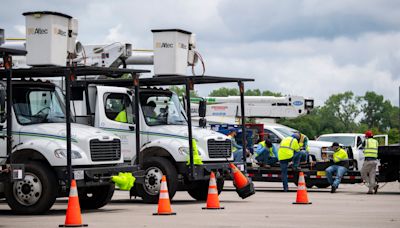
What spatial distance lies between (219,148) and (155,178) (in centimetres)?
203

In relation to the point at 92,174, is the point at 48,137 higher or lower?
higher

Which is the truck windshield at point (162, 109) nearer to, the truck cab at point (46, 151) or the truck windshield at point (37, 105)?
the truck cab at point (46, 151)

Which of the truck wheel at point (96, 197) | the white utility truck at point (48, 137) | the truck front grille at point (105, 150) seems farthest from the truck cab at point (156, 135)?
the white utility truck at point (48, 137)

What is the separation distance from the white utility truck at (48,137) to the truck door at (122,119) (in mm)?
2153

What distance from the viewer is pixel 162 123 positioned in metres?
23.8

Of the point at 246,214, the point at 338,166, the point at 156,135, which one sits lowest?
the point at 246,214

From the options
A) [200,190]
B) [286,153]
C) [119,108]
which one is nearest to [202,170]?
[200,190]

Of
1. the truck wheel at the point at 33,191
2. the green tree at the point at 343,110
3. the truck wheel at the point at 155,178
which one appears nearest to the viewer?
the truck wheel at the point at 33,191

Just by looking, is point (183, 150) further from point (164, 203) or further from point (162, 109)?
point (164, 203)

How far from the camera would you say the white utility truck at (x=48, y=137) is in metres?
18.9

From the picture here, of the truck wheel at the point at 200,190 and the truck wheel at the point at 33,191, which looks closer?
the truck wheel at the point at 33,191

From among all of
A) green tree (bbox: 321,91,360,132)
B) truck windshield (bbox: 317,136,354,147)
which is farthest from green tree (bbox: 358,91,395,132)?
truck windshield (bbox: 317,136,354,147)

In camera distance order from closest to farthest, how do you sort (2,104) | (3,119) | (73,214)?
(73,214), (2,104), (3,119)

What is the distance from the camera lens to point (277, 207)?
21.4m
